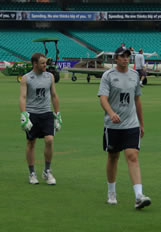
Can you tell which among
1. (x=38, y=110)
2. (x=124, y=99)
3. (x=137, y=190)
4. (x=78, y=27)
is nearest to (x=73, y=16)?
(x=78, y=27)

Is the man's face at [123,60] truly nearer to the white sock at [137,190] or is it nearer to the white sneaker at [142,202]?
the white sock at [137,190]

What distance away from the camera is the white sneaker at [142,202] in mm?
7742

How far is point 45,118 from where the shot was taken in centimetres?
998

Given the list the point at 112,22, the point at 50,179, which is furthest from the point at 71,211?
the point at 112,22

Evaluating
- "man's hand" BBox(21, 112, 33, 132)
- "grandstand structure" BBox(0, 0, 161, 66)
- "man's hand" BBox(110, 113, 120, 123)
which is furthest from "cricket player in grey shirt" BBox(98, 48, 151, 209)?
"grandstand structure" BBox(0, 0, 161, 66)

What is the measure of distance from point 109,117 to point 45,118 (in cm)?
202

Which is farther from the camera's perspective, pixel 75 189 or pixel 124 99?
pixel 75 189

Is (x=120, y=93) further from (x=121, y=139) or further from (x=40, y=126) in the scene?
(x=40, y=126)

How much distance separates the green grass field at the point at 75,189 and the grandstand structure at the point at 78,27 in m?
56.1

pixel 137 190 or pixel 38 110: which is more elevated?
pixel 38 110

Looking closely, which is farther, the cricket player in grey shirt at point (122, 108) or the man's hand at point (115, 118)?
the cricket player in grey shirt at point (122, 108)

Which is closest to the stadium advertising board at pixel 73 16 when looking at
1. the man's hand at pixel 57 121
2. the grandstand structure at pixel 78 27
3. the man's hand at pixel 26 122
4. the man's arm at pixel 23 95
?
the grandstand structure at pixel 78 27

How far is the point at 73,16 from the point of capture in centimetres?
7700

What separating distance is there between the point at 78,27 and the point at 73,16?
3.81m
